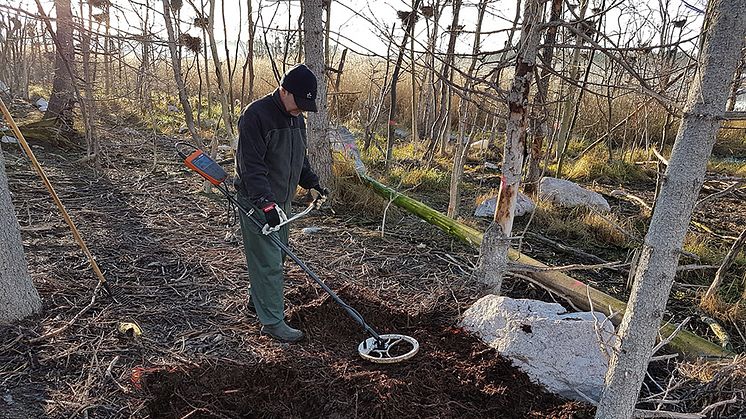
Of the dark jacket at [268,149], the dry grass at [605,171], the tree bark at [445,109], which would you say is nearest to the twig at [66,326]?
the dark jacket at [268,149]

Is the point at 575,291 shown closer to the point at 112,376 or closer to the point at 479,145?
the point at 112,376

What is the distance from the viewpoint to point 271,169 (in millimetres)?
3281

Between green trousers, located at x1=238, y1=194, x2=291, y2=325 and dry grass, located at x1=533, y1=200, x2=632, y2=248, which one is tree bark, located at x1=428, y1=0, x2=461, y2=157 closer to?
dry grass, located at x1=533, y1=200, x2=632, y2=248

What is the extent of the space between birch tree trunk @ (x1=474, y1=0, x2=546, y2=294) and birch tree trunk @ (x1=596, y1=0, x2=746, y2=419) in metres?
1.42

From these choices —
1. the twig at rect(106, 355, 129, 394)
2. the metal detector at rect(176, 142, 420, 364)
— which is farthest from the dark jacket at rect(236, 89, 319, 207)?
the twig at rect(106, 355, 129, 394)

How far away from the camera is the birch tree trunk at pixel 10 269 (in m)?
3.02

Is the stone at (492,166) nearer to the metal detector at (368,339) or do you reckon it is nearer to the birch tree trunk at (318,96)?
the birch tree trunk at (318,96)

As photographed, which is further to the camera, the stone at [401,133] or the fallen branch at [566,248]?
the stone at [401,133]

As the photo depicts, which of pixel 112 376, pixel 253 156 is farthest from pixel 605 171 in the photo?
pixel 112 376

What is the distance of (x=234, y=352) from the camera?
3.18 m

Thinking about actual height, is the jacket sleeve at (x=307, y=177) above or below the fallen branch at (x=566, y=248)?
above

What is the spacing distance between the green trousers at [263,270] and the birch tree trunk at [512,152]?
4.85 feet

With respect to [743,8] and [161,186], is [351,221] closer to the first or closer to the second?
[161,186]

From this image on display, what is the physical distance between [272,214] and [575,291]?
226cm
